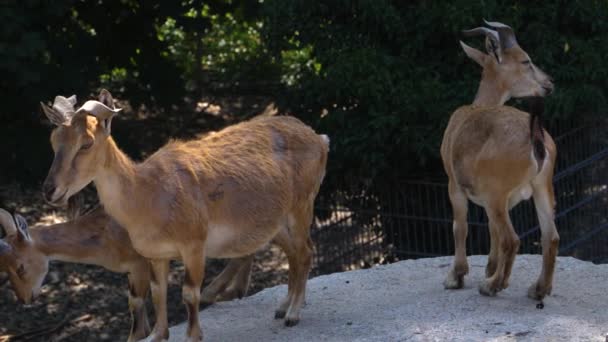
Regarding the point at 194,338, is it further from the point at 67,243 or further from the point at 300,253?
the point at 67,243

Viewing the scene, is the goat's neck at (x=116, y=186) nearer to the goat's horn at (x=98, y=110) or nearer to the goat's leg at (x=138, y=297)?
the goat's horn at (x=98, y=110)

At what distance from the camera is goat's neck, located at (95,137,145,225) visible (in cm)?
681

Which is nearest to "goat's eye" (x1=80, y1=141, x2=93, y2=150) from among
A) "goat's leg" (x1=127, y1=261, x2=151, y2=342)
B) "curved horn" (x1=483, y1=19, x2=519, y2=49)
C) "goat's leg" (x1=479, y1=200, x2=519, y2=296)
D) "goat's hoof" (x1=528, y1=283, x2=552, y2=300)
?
"goat's leg" (x1=127, y1=261, x2=151, y2=342)

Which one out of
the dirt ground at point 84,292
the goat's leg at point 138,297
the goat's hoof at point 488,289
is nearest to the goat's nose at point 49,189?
the goat's leg at point 138,297

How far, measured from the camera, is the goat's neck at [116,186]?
22.4ft

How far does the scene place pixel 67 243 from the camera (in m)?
7.83

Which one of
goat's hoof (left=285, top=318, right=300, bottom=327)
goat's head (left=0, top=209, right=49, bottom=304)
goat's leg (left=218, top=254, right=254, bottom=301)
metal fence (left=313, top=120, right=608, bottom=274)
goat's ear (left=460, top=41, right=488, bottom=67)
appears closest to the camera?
goat's head (left=0, top=209, right=49, bottom=304)

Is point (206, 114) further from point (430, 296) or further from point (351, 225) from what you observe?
point (430, 296)

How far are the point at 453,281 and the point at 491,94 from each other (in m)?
1.59

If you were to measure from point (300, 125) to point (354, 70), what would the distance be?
7.65 feet

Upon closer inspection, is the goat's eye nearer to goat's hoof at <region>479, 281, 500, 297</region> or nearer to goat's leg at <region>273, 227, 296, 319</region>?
goat's leg at <region>273, 227, 296, 319</region>

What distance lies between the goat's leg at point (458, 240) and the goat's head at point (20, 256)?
9.59ft

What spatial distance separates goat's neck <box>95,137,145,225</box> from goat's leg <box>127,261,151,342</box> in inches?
41.3

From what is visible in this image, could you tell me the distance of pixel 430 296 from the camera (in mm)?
8070
